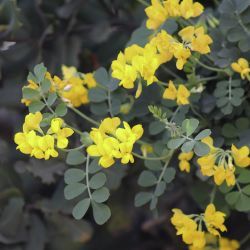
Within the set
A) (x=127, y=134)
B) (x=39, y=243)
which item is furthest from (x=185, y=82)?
(x=39, y=243)

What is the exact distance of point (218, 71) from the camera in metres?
1.02

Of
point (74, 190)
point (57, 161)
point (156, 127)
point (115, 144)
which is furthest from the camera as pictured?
point (57, 161)

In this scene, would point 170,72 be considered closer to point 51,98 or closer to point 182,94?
point 182,94

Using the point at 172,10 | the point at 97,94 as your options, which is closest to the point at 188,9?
the point at 172,10

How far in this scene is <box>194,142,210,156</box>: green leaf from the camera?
843mm

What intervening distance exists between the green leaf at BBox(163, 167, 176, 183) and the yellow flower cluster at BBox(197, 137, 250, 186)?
0.37 ft

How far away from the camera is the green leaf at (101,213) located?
89 centimetres

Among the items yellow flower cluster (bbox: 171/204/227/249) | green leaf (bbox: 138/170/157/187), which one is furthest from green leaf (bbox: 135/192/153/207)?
yellow flower cluster (bbox: 171/204/227/249)

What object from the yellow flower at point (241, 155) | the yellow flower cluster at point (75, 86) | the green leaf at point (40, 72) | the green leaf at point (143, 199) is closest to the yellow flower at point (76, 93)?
the yellow flower cluster at point (75, 86)

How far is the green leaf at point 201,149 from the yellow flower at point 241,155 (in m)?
0.06

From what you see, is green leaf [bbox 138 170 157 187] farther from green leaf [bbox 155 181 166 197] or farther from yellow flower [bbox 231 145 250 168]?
yellow flower [bbox 231 145 250 168]

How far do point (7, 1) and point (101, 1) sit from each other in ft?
0.70

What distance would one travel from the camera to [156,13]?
0.97 metres

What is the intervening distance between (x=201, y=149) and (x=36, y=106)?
0.90 ft
